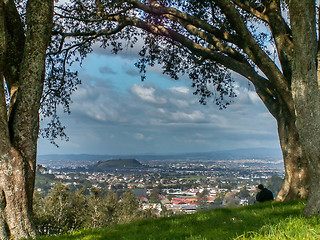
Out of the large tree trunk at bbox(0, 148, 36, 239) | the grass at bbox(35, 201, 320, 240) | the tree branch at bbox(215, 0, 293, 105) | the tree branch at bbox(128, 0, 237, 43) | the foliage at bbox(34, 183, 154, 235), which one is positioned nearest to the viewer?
the grass at bbox(35, 201, 320, 240)

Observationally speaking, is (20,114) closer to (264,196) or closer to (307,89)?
(307,89)

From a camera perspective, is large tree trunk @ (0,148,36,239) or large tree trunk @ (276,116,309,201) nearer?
large tree trunk @ (0,148,36,239)

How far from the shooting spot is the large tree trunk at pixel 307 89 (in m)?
7.23

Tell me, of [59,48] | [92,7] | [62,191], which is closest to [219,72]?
[92,7]

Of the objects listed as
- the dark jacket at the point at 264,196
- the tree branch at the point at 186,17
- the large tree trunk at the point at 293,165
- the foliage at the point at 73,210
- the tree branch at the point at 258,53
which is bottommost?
the foliage at the point at 73,210

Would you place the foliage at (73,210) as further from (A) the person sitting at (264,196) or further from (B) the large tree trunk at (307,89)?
(B) the large tree trunk at (307,89)

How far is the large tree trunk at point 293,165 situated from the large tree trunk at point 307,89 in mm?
3769

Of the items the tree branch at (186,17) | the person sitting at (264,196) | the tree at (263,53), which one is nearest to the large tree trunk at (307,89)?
the tree at (263,53)

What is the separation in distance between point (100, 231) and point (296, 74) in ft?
21.4

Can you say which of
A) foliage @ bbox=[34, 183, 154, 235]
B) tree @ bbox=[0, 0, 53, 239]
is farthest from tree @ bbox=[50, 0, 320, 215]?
foliage @ bbox=[34, 183, 154, 235]

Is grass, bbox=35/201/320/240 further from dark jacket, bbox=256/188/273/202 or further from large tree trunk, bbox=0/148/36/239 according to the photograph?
dark jacket, bbox=256/188/273/202

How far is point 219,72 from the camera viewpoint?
16109 mm

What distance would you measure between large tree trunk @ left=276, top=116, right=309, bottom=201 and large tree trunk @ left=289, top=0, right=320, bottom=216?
148 inches

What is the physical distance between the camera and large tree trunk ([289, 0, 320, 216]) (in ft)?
23.7
